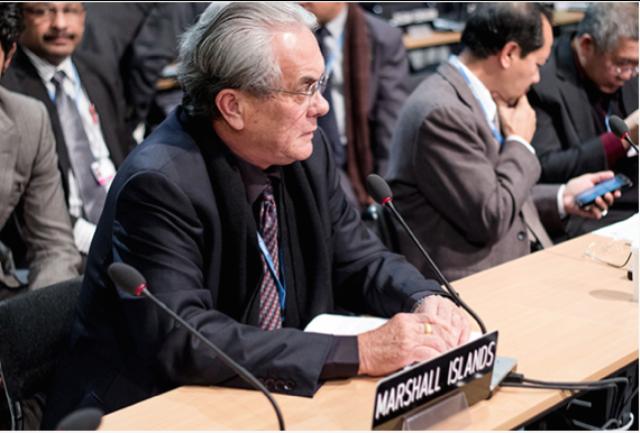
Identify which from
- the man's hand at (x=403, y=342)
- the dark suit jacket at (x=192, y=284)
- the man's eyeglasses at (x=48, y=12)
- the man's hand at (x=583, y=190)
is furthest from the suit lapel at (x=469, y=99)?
the man's eyeglasses at (x=48, y=12)

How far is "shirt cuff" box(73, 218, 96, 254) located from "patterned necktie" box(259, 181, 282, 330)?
1.22 m

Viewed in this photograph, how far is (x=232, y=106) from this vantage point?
207 centimetres

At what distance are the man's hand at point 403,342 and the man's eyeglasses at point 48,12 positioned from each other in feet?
7.84

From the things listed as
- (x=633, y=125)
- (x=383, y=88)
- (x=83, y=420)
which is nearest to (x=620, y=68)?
(x=633, y=125)

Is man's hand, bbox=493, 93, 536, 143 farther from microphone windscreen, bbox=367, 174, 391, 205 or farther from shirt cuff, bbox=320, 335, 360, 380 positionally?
shirt cuff, bbox=320, 335, 360, 380

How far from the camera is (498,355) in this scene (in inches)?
76.3

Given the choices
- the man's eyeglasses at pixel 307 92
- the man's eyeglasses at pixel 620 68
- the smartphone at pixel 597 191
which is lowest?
the smartphone at pixel 597 191

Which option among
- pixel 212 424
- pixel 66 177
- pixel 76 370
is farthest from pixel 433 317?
pixel 66 177

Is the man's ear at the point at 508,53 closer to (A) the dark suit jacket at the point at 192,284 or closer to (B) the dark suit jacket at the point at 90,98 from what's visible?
(A) the dark suit jacket at the point at 192,284

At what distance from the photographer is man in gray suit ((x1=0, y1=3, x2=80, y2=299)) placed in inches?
109

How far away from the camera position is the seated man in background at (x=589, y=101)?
3414 millimetres

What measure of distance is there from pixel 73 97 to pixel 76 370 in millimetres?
1721

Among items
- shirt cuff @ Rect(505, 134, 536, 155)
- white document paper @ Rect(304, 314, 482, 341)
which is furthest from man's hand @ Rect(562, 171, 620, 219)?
white document paper @ Rect(304, 314, 482, 341)

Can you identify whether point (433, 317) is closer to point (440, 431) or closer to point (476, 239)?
point (440, 431)
